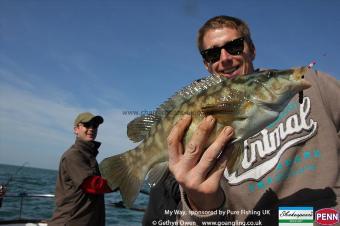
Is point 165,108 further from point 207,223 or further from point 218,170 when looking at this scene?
point 207,223

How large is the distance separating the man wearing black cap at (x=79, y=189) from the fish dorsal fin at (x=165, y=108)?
3.42 meters

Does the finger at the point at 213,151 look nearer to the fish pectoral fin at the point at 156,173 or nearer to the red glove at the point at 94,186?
the fish pectoral fin at the point at 156,173

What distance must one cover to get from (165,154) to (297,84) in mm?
1247

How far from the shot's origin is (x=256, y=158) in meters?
3.46

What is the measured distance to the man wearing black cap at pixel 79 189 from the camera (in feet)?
21.1

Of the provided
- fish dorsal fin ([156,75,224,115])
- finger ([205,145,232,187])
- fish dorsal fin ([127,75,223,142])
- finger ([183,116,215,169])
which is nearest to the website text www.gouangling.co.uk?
finger ([205,145,232,187])

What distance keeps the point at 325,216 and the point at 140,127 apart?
189 centimetres

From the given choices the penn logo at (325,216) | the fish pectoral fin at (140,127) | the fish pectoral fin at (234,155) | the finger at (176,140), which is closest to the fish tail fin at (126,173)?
the fish pectoral fin at (140,127)

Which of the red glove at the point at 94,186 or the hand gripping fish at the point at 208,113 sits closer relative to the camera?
the hand gripping fish at the point at 208,113

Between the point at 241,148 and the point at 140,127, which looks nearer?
the point at 241,148

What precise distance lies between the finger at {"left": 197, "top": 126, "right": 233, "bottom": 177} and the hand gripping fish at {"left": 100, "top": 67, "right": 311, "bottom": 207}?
0.30 ft

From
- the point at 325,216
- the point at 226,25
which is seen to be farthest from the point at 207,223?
the point at 226,25

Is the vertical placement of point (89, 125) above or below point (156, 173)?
above

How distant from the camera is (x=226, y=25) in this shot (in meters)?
4.02
